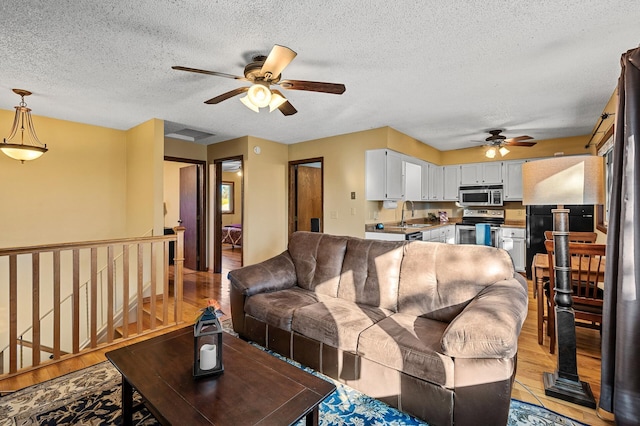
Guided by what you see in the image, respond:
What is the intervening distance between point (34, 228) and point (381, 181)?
466 cm

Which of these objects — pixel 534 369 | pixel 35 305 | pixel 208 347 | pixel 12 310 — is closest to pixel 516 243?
pixel 534 369

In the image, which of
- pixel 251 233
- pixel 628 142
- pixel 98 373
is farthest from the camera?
pixel 251 233

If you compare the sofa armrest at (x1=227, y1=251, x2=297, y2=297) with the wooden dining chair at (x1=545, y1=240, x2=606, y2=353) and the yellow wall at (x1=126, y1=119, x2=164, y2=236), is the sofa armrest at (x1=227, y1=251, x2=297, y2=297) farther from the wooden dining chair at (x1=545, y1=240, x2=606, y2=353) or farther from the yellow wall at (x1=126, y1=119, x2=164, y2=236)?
the wooden dining chair at (x1=545, y1=240, x2=606, y2=353)

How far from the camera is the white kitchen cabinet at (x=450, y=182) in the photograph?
6293mm

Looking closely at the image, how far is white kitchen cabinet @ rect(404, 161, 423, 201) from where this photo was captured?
5.02 m

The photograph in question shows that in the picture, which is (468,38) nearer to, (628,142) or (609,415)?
(628,142)

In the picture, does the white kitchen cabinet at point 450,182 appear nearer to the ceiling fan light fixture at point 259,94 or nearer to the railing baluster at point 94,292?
the ceiling fan light fixture at point 259,94

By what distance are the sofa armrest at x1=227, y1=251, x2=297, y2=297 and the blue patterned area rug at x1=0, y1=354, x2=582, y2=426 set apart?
1065 millimetres

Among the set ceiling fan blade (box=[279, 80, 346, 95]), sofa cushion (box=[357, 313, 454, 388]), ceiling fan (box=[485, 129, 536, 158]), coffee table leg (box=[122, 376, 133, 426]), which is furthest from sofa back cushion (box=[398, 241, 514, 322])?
ceiling fan (box=[485, 129, 536, 158])

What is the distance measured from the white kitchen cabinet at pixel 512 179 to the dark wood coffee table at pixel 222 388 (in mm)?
5584

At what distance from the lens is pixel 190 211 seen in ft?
19.4

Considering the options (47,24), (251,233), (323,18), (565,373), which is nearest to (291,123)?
(251,233)

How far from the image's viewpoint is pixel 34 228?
3.90 metres

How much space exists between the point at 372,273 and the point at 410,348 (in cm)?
86
